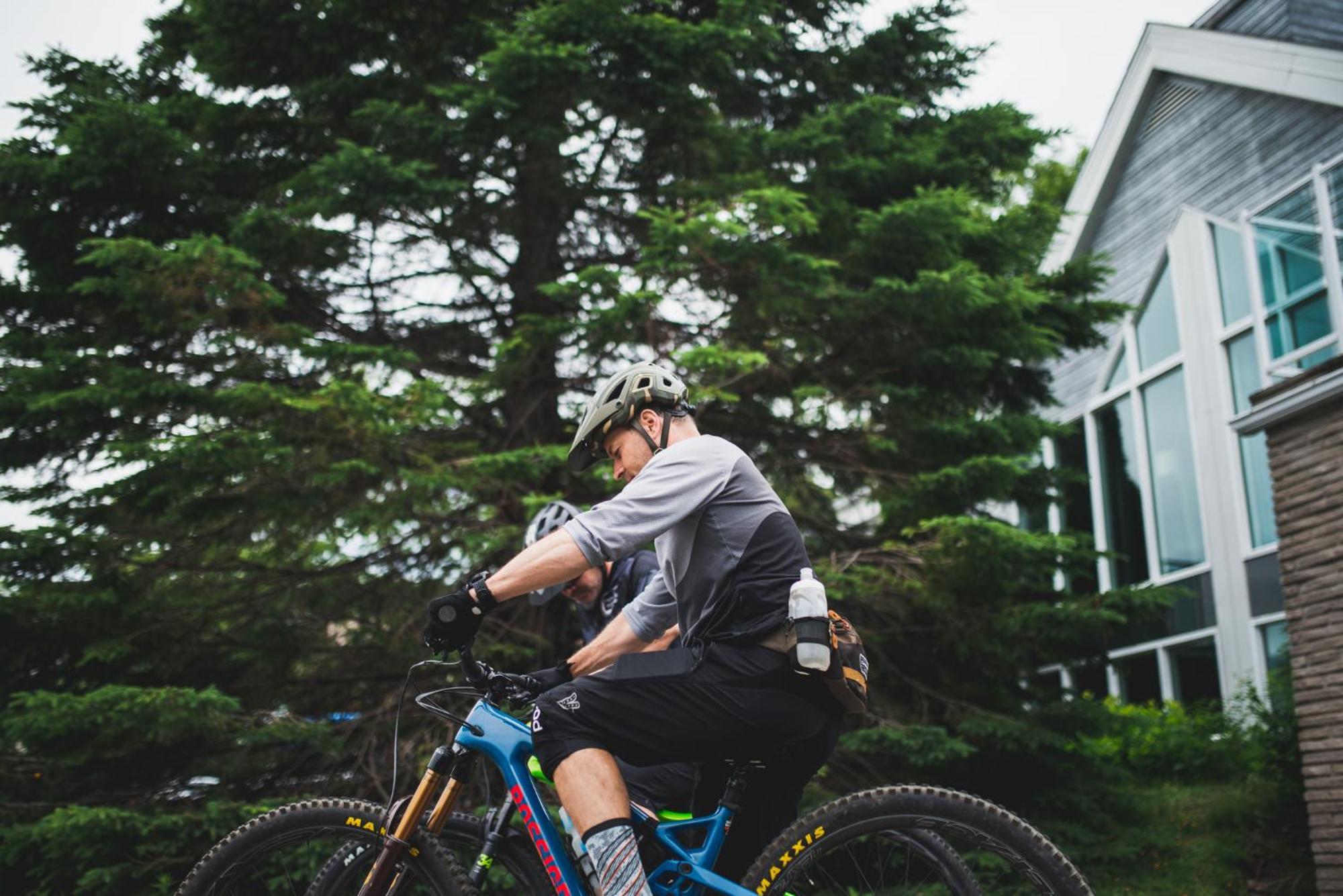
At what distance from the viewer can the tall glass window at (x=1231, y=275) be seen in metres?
14.4

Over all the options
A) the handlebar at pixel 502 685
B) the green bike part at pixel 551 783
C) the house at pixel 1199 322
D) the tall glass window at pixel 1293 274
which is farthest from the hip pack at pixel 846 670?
the house at pixel 1199 322

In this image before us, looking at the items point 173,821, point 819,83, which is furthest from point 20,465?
point 819,83

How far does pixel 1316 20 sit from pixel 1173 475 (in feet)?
20.6

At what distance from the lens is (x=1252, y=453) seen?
1410 cm

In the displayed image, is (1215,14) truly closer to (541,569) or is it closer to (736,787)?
(736,787)

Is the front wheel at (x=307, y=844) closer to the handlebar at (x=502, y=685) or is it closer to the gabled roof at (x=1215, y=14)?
the handlebar at (x=502, y=685)

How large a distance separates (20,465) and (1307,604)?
963cm

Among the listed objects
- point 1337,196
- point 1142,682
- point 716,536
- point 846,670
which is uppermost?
point 1337,196

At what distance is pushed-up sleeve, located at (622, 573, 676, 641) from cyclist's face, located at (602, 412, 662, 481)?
0.42 meters

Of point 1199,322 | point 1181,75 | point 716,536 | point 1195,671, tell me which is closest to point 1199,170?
point 1181,75

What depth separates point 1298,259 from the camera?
10766mm

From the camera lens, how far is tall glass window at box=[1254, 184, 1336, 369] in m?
10.6

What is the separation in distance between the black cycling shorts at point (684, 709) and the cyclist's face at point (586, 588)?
61.9 inches

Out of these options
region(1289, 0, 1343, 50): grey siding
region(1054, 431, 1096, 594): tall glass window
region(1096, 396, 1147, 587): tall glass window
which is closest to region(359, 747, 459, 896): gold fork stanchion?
region(1054, 431, 1096, 594): tall glass window
